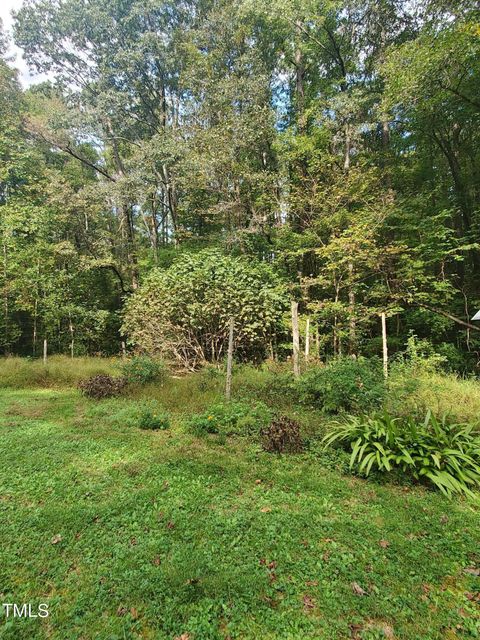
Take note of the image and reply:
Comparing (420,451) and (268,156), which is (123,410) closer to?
(420,451)

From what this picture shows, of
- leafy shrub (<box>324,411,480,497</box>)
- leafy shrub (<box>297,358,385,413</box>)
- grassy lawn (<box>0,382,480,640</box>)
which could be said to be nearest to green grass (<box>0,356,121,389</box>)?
grassy lawn (<box>0,382,480,640</box>)

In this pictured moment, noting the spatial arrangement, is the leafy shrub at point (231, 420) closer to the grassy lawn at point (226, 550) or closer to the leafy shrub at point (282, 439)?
the leafy shrub at point (282, 439)

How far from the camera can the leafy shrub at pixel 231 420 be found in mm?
4012

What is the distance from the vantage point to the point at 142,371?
628 centimetres

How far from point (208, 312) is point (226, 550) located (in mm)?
5885

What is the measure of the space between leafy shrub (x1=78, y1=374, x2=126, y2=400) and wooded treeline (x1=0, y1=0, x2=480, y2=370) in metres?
5.23

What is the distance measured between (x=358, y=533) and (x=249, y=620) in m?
1.05

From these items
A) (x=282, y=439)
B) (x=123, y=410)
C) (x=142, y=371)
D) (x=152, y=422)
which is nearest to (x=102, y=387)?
(x=142, y=371)

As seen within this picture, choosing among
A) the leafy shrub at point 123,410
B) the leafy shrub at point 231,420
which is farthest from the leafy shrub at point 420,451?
the leafy shrub at point 123,410

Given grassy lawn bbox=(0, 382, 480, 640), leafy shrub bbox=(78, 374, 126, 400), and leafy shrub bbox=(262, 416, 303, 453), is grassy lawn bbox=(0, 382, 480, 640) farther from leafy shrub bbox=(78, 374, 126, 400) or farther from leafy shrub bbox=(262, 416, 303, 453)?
leafy shrub bbox=(78, 374, 126, 400)

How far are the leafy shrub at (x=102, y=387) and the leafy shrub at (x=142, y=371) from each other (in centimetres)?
26

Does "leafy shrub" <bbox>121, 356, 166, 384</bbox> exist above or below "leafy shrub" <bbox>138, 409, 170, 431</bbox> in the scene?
above

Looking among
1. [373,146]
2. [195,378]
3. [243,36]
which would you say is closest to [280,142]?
[373,146]

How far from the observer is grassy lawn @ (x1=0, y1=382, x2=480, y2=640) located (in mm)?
1560
